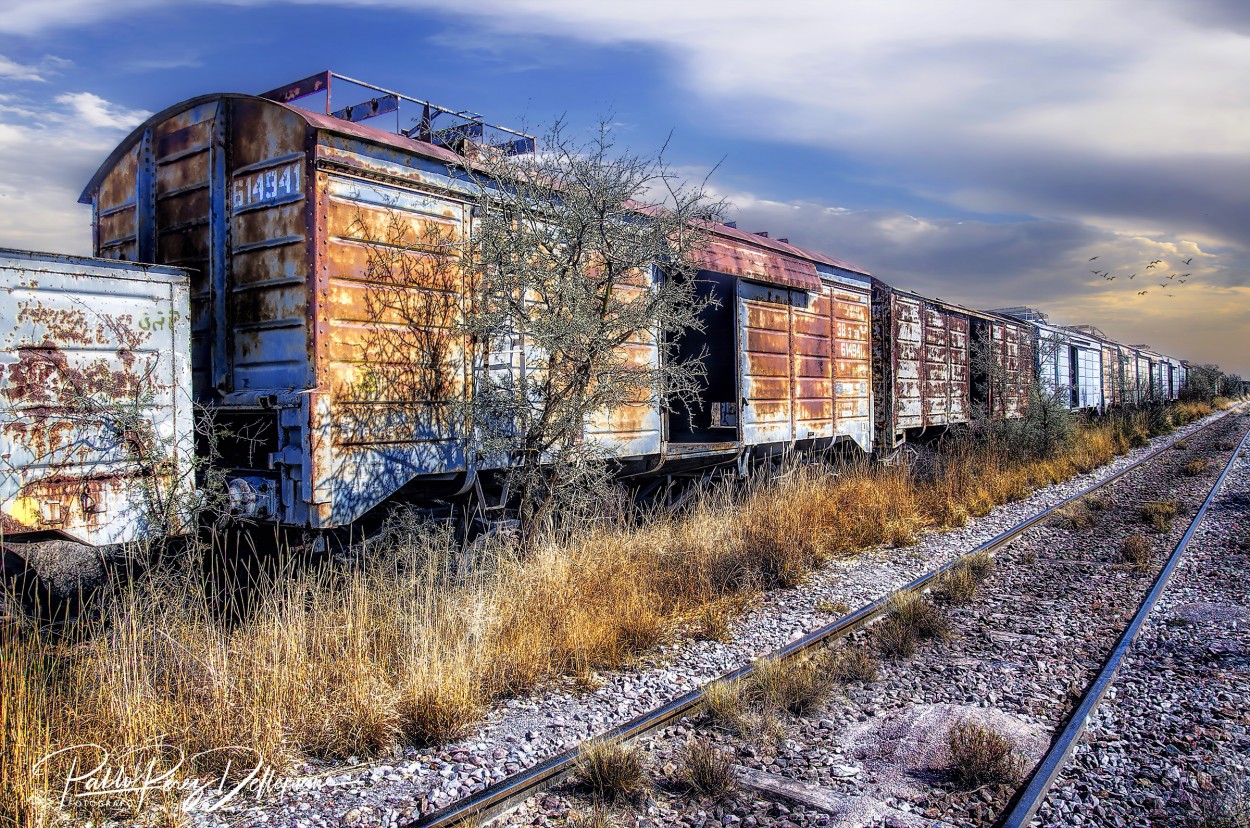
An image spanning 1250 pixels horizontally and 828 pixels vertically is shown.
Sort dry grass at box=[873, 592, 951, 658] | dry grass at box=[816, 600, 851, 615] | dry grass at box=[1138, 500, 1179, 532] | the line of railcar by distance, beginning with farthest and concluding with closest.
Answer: dry grass at box=[1138, 500, 1179, 532], dry grass at box=[816, 600, 851, 615], dry grass at box=[873, 592, 951, 658], the line of railcar

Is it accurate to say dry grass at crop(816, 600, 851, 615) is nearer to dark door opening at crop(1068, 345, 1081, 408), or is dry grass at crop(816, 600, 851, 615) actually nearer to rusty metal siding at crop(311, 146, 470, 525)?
rusty metal siding at crop(311, 146, 470, 525)

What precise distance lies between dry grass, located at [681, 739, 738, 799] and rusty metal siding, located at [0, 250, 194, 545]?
161 inches

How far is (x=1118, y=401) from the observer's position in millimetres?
35094

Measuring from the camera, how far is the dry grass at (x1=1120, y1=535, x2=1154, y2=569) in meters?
8.16

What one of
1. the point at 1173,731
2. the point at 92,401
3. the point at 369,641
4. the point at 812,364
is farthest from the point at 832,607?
the point at 812,364

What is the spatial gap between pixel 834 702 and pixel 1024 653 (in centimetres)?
179

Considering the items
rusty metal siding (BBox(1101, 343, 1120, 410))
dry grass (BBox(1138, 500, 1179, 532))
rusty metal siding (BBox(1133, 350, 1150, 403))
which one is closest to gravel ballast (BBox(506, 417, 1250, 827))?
dry grass (BBox(1138, 500, 1179, 532))

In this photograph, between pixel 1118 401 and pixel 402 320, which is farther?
pixel 1118 401

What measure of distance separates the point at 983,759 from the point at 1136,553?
19.7 feet

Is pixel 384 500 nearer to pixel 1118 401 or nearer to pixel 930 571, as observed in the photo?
pixel 930 571

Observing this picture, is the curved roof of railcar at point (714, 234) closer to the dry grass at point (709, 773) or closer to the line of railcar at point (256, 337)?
the line of railcar at point (256, 337)

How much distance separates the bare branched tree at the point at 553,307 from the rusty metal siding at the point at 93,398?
229cm

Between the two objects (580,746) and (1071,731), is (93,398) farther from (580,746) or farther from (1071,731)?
(1071,731)

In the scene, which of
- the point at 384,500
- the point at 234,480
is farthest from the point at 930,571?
the point at 234,480
